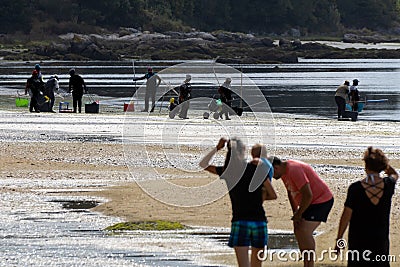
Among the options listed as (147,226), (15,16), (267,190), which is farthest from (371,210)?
(15,16)

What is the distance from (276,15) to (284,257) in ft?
541

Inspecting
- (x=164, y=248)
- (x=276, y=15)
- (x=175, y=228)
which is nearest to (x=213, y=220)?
(x=175, y=228)

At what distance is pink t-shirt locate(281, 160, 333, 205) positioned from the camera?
9664mm

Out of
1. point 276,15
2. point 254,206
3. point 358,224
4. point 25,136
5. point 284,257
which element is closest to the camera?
point 358,224

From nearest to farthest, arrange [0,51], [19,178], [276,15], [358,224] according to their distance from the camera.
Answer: [358,224] → [19,178] → [0,51] → [276,15]

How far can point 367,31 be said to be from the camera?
183125mm

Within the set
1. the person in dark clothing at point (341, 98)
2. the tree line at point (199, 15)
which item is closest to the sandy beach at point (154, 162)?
the person in dark clothing at point (341, 98)

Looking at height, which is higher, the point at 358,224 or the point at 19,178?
the point at 358,224

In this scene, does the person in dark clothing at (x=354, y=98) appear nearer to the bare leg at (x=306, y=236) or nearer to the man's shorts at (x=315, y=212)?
the bare leg at (x=306, y=236)

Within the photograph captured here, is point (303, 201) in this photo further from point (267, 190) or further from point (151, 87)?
point (151, 87)

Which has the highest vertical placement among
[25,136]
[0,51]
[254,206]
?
[254,206]

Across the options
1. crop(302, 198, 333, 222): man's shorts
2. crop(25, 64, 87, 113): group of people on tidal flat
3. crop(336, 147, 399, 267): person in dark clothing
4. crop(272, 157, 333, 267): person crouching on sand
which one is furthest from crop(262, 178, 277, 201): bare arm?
crop(25, 64, 87, 113): group of people on tidal flat

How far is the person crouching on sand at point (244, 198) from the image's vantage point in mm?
9086

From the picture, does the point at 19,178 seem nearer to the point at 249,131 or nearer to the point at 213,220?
the point at 213,220
